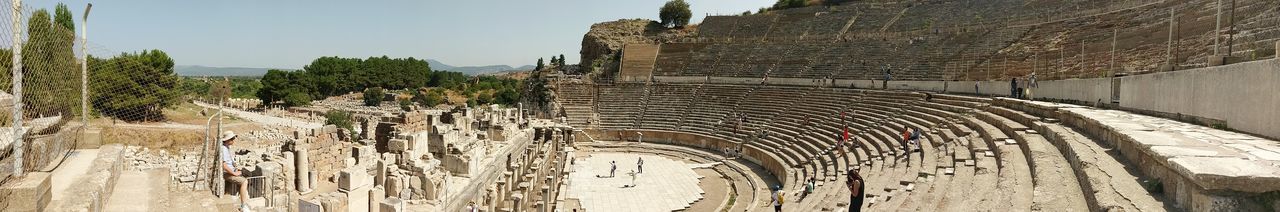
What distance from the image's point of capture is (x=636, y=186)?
1705 cm

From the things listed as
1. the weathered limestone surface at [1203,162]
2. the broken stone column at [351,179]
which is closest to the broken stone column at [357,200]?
the broken stone column at [351,179]

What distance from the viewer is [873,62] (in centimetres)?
2758

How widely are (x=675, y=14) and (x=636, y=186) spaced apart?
102 feet

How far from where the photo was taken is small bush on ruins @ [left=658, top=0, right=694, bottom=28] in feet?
153

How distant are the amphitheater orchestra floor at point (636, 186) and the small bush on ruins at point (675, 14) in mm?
25938

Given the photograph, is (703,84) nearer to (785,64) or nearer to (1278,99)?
(785,64)

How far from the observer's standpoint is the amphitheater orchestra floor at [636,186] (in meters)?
14.9

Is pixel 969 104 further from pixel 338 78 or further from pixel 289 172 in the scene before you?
pixel 338 78

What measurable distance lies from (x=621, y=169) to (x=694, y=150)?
13.8 ft

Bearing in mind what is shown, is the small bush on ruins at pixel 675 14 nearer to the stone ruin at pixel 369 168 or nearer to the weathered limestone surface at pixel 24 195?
the stone ruin at pixel 369 168

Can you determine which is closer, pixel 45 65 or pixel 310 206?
pixel 45 65

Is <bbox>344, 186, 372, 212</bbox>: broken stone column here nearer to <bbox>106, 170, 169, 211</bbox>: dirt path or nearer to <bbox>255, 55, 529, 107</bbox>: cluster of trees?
<bbox>106, 170, 169, 211</bbox>: dirt path

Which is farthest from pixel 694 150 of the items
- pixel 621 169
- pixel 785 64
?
pixel 785 64

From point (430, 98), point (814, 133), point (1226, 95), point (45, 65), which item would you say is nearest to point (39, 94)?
point (45, 65)
